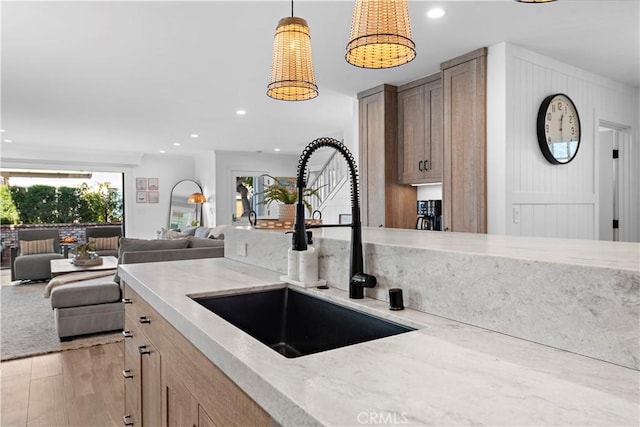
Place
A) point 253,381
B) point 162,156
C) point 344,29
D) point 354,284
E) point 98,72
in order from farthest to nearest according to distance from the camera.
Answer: point 162,156 → point 98,72 → point 344,29 → point 354,284 → point 253,381

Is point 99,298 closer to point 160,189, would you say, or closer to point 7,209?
point 160,189

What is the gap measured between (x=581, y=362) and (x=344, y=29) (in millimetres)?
2882

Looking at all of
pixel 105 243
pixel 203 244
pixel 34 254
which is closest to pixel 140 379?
pixel 203 244

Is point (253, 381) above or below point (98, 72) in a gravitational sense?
below

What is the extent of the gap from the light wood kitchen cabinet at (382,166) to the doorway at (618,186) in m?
2.22

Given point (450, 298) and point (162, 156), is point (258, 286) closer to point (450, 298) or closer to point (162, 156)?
point (450, 298)

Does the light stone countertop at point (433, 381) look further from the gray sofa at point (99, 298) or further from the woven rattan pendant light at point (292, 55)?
the gray sofa at point (99, 298)

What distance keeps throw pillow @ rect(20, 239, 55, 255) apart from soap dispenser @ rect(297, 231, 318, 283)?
288 inches

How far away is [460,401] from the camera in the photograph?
64 centimetres

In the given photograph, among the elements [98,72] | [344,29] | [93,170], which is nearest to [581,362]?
[344,29]

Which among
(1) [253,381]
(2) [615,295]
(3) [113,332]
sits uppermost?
(2) [615,295]

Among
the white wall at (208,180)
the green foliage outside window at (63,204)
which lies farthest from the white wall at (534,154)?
the green foliage outside window at (63,204)

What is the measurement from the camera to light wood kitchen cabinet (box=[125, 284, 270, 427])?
2.89 ft

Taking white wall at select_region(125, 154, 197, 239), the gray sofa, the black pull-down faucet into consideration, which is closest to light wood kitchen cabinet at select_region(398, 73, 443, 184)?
the gray sofa
